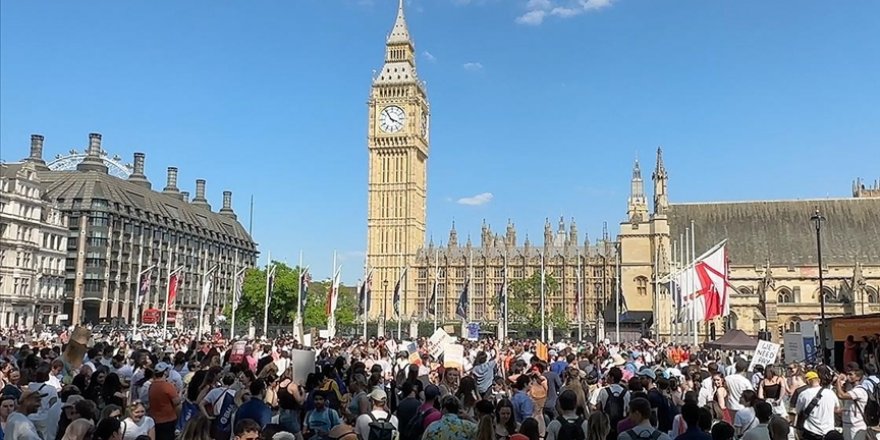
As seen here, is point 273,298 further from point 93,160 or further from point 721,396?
point 721,396

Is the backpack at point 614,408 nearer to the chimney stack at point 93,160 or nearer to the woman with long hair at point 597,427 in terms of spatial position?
the woman with long hair at point 597,427


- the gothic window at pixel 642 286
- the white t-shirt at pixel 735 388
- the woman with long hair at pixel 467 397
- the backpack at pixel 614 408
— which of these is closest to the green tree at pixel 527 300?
the gothic window at pixel 642 286

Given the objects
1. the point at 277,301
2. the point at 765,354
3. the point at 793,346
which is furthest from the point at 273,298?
the point at 765,354

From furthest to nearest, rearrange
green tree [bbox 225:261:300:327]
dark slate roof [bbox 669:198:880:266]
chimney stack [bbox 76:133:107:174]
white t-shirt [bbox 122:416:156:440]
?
chimney stack [bbox 76:133:107:174], green tree [bbox 225:261:300:327], dark slate roof [bbox 669:198:880:266], white t-shirt [bbox 122:416:156:440]

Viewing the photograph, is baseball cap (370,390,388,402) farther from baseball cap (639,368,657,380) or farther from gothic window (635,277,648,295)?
gothic window (635,277,648,295)

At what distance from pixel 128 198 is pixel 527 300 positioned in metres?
45.9

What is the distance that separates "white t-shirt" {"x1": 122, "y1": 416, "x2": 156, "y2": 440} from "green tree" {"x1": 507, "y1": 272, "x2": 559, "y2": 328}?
68.3m

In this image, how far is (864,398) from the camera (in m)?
10.2

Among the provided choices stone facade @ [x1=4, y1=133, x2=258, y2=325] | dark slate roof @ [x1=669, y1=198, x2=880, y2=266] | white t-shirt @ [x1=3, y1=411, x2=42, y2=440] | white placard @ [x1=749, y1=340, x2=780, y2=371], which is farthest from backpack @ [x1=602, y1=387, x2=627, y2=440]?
dark slate roof @ [x1=669, y1=198, x2=880, y2=266]

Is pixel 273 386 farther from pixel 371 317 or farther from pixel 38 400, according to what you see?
pixel 371 317

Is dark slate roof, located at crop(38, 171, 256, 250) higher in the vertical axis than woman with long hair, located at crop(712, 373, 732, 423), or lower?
higher

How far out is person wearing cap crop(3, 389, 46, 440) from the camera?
22.3 ft

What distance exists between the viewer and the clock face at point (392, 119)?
322 ft

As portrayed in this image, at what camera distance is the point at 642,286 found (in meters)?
70.0
